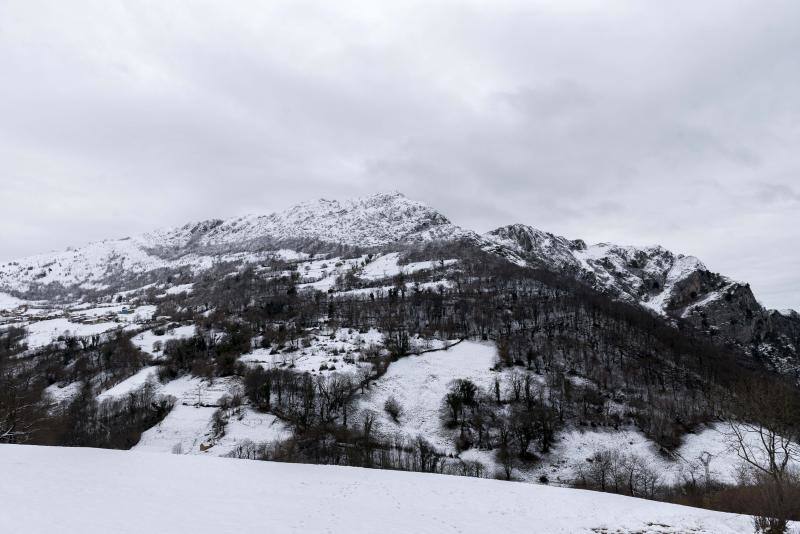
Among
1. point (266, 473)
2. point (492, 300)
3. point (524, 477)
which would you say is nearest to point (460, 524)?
point (266, 473)

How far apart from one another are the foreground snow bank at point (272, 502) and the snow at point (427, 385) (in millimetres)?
60425

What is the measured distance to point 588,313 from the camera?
7121 inches

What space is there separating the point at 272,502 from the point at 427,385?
3536 inches

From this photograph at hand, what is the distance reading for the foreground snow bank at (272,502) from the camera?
17.7 metres

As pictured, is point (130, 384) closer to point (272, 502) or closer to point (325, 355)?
point (325, 355)

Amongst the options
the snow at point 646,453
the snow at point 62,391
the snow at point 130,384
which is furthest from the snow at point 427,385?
the snow at point 62,391

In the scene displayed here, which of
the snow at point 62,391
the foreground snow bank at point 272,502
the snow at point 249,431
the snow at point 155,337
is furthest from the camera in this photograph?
the snow at point 155,337

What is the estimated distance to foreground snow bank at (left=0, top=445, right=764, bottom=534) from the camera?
1766 cm

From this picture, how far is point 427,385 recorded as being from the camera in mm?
108625

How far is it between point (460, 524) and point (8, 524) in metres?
18.8

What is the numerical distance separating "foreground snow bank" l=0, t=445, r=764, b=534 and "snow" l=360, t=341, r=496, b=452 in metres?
60.4

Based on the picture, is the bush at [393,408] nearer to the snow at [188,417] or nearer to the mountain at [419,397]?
the mountain at [419,397]

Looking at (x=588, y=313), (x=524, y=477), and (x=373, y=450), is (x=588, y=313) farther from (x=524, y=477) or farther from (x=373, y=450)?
(x=373, y=450)

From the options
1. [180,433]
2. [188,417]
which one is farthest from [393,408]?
[188,417]
